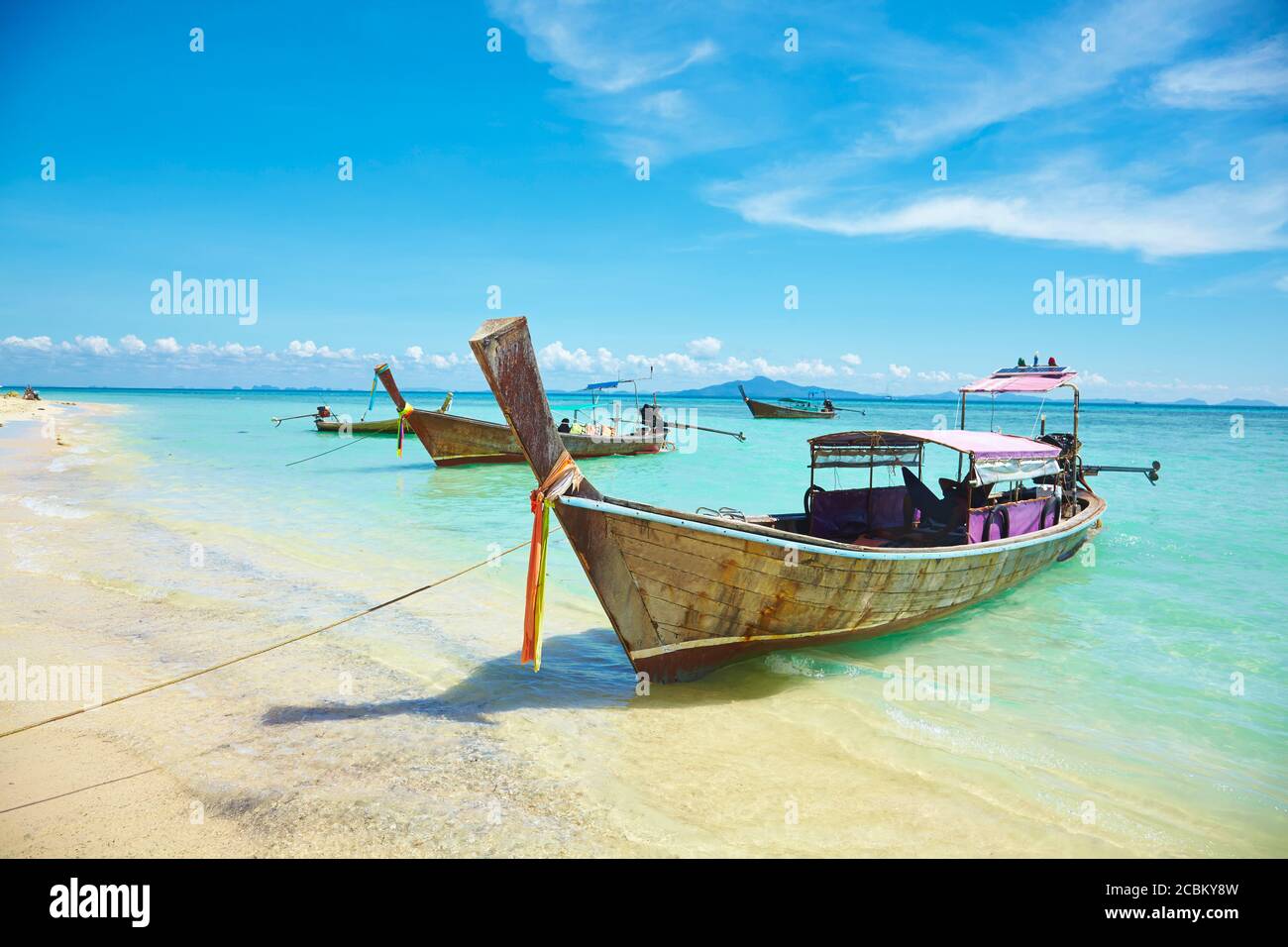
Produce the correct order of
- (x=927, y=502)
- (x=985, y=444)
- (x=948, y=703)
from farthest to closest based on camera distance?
(x=927, y=502) < (x=985, y=444) < (x=948, y=703)

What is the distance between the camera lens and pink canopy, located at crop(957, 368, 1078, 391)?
11945 millimetres

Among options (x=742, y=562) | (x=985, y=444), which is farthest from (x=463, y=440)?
(x=742, y=562)

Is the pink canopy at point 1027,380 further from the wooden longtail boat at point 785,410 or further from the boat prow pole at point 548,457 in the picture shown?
the wooden longtail boat at point 785,410

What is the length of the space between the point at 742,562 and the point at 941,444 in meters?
3.82

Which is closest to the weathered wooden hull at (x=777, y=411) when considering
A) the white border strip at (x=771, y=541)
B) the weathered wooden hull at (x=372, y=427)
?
the weathered wooden hull at (x=372, y=427)

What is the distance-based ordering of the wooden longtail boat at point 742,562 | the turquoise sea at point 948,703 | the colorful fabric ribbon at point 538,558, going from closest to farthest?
the turquoise sea at point 948,703 < the colorful fabric ribbon at point 538,558 < the wooden longtail boat at point 742,562

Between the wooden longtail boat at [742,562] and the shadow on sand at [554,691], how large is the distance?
26cm

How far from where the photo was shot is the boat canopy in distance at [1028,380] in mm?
11938

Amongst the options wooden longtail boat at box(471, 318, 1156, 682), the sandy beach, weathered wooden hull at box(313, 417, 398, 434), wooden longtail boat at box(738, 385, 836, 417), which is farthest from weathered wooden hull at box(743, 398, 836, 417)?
the sandy beach

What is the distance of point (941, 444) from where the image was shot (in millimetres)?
8391

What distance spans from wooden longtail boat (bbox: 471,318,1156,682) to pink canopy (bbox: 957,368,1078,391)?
3087 mm

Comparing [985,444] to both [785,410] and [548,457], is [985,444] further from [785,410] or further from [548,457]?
[785,410]

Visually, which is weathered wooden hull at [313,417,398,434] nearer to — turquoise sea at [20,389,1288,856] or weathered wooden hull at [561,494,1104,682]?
turquoise sea at [20,389,1288,856]
